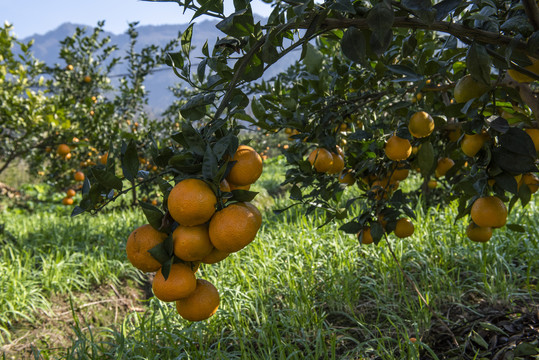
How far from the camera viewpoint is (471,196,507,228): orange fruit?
92 centimetres

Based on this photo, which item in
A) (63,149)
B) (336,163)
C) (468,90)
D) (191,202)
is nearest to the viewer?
(191,202)

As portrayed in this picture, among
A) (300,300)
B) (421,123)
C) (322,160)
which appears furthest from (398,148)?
(300,300)

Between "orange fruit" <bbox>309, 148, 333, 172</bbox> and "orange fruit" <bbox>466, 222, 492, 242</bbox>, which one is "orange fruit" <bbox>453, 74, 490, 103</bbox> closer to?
"orange fruit" <bbox>309, 148, 333, 172</bbox>

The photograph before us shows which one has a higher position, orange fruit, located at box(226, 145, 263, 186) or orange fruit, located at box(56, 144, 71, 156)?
orange fruit, located at box(226, 145, 263, 186)

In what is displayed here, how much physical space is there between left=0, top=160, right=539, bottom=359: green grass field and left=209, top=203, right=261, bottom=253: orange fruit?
39.7 inches

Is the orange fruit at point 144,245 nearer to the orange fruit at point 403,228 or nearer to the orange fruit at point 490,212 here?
the orange fruit at point 490,212

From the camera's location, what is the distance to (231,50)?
28.5 inches

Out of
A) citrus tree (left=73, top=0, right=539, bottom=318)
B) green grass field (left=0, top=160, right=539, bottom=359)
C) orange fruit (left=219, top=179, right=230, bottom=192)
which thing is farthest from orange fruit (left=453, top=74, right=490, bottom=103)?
green grass field (left=0, top=160, right=539, bottom=359)

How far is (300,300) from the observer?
1.87 metres

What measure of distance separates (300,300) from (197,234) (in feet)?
4.66

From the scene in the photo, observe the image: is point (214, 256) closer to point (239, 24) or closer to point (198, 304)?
point (198, 304)

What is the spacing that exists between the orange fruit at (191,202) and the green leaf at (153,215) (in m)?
0.03

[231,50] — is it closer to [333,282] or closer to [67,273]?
[333,282]

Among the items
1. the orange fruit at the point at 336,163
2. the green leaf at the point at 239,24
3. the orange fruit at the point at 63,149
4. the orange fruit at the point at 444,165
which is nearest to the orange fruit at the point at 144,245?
the green leaf at the point at 239,24
